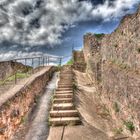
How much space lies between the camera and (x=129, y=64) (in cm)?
916

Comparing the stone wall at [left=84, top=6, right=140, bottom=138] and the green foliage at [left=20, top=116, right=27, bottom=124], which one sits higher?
the stone wall at [left=84, top=6, right=140, bottom=138]

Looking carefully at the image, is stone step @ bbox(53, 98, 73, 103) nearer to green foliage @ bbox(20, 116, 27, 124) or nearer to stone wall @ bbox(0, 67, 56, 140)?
stone wall @ bbox(0, 67, 56, 140)

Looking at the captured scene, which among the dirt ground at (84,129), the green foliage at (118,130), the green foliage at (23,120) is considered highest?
the green foliage at (23,120)

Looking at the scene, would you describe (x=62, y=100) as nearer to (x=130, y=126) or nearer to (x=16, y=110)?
(x=16, y=110)

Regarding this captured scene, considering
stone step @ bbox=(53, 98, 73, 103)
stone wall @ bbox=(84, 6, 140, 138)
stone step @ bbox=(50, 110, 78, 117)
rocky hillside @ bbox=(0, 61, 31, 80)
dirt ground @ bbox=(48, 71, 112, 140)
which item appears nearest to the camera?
dirt ground @ bbox=(48, 71, 112, 140)

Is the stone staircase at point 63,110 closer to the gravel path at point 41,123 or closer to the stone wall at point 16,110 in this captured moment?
the gravel path at point 41,123

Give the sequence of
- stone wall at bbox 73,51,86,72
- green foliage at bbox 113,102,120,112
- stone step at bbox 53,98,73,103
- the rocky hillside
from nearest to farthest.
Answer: green foliage at bbox 113,102,120,112, stone step at bbox 53,98,73,103, stone wall at bbox 73,51,86,72, the rocky hillside

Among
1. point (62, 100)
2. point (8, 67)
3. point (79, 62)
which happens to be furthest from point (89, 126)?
point (8, 67)

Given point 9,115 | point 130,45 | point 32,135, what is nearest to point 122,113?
point 130,45

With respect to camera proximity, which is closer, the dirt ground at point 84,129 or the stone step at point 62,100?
the dirt ground at point 84,129

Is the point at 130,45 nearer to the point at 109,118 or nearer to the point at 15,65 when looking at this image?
the point at 109,118

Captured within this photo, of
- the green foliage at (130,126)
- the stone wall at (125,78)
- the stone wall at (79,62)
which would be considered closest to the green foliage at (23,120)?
the stone wall at (125,78)

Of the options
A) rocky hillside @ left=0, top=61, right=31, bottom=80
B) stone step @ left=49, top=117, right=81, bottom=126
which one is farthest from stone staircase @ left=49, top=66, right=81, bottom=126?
rocky hillside @ left=0, top=61, right=31, bottom=80

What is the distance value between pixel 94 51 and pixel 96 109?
305 inches
